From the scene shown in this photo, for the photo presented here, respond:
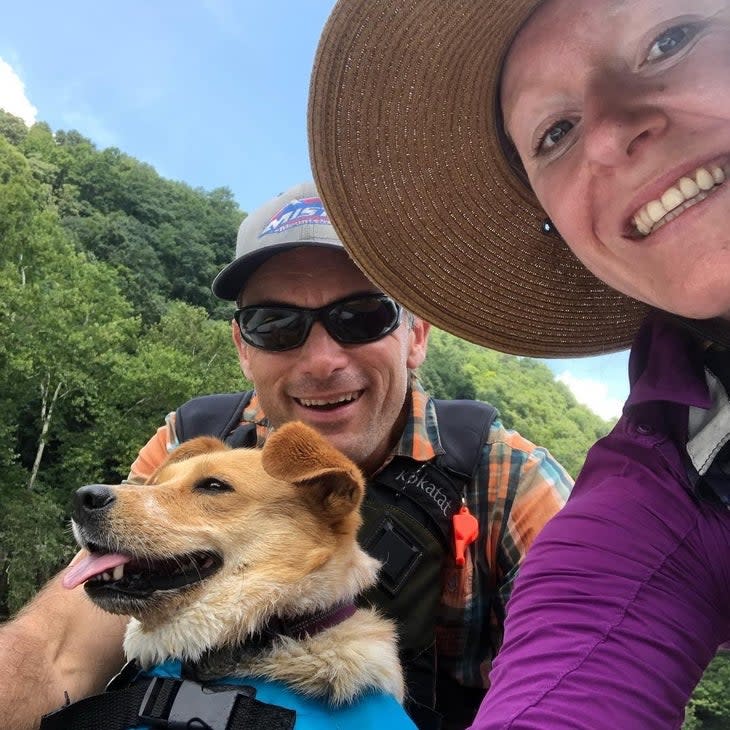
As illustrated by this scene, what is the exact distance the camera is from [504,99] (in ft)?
8.43

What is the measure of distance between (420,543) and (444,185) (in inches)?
69.1

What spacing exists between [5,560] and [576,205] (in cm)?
3312

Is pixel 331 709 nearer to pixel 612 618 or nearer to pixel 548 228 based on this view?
pixel 612 618

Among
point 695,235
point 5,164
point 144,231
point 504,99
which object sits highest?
point 144,231

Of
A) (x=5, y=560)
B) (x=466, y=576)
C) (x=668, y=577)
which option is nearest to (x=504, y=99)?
(x=668, y=577)

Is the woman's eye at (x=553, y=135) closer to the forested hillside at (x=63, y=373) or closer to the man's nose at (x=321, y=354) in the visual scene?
the man's nose at (x=321, y=354)

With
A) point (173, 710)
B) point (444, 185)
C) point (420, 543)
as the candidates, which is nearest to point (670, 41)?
point (444, 185)

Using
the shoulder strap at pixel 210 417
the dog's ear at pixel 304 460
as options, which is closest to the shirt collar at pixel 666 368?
the dog's ear at pixel 304 460

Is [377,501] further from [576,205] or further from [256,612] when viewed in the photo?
[576,205]

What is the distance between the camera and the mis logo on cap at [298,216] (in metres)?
3.71

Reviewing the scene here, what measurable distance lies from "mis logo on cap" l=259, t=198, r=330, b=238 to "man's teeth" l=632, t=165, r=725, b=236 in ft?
6.72

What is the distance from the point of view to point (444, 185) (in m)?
2.94

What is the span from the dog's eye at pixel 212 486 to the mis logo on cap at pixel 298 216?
4.88ft

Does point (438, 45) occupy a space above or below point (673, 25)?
above
